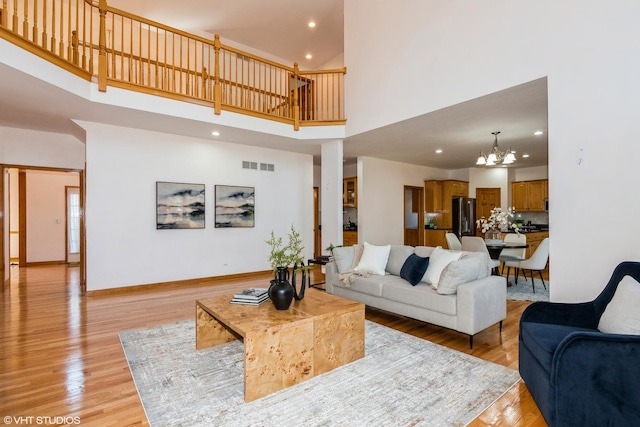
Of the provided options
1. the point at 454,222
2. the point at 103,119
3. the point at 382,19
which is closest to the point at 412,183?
the point at 454,222

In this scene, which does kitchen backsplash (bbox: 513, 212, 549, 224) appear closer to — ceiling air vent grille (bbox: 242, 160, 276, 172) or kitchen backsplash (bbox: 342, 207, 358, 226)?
kitchen backsplash (bbox: 342, 207, 358, 226)

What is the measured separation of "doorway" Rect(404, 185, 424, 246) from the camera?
29.4 ft

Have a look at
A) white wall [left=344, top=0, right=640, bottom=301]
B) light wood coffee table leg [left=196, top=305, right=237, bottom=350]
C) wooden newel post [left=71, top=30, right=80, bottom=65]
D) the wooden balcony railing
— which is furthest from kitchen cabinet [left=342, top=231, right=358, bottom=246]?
wooden newel post [left=71, top=30, right=80, bottom=65]

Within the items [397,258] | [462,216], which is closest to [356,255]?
[397,258]

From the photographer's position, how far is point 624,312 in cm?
187

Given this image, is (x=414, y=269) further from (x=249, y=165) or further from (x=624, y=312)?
(x=249, y=165)

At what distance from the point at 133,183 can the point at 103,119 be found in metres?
1.08

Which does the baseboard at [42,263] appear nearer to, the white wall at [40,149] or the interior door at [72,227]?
the interior door at [72,227]

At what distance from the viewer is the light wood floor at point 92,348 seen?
6.80 ft

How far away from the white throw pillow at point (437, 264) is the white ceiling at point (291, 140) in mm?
1897

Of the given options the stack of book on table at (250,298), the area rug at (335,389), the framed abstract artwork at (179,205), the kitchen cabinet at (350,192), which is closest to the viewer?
the area rug at (335,389)

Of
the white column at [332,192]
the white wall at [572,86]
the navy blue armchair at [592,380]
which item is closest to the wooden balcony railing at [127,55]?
the white column at [332,192]

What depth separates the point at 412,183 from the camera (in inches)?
347

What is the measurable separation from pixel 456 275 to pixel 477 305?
323 millimetres
